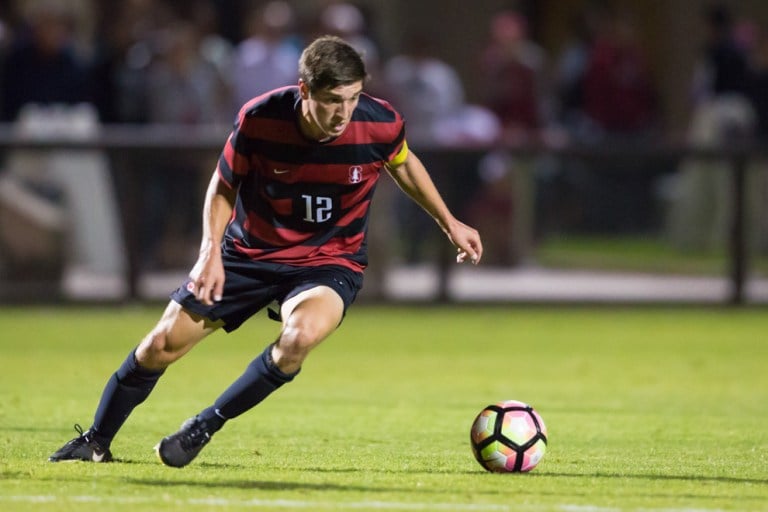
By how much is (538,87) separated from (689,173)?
2774mm

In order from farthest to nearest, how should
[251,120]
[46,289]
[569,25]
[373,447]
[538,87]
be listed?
1. [569,25]
2. [538,87]
3. [46,289]
4. [373,447]
5. [251,120]

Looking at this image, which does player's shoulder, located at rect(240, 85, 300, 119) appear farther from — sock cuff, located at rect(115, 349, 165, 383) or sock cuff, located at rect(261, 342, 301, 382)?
sock cuff, located at rect(115, 349, 165, 383)

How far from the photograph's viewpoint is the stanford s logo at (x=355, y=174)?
6810 mm

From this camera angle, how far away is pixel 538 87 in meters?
17.2

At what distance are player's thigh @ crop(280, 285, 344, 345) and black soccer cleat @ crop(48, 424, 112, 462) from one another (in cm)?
101

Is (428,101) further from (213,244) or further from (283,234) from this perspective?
(213,244)

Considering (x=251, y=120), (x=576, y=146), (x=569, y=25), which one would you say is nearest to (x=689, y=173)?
(x=576, y=146)

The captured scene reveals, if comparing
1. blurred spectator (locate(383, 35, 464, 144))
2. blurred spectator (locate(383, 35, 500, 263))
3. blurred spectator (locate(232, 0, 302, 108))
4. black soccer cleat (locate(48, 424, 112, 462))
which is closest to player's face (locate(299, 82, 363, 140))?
black soccer cleat (locate(48, 424, 112, 462))

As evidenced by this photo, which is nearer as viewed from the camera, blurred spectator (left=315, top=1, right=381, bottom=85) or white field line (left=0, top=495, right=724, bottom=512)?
white field line (left=0, top=495, right=724, bottom=512)

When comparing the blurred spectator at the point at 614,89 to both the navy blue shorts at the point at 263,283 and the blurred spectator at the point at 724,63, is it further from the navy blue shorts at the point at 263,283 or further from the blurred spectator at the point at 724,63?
the navy blue shorts at the point at 263,283

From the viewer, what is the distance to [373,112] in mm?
6902

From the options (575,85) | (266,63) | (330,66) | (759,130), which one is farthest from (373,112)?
(575,85)

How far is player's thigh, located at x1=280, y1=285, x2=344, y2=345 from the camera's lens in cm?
639

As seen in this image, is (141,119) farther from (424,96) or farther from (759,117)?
(759,117)
